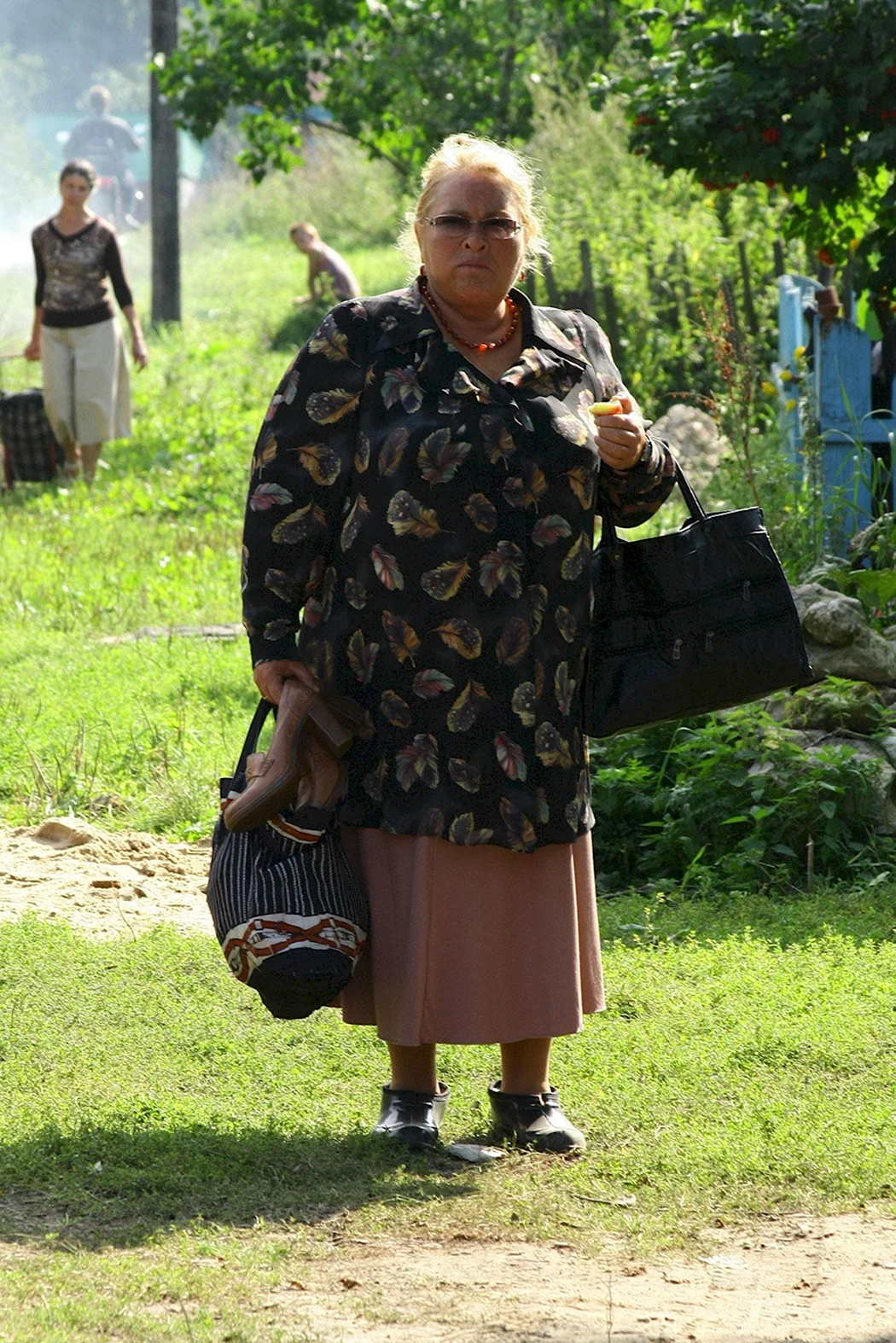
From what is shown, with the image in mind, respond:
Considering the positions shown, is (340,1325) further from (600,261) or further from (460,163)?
(600,261)

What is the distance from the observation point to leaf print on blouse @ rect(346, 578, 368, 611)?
142 inches

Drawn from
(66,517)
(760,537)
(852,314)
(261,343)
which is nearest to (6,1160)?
(760,537)

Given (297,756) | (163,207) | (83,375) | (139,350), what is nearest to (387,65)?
(163,207)

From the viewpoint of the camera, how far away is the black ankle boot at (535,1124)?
12.3 ft

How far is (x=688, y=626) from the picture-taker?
3.75m

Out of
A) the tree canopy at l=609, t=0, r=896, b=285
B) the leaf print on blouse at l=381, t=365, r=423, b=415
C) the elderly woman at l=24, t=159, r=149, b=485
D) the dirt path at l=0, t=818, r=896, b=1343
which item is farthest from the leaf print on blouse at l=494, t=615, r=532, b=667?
the elderly woman at l=24, t=159, r=149, b=485

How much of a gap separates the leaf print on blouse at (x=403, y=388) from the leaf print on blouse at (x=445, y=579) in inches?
11.5

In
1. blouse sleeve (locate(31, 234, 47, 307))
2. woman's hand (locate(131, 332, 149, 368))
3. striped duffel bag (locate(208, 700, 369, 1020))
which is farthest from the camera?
woman's hand (locate(131, 332, 149, 368))

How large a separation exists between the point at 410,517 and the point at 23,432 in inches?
388

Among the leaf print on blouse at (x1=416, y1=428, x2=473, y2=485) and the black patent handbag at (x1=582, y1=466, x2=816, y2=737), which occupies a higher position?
the leaf print on blouse at (x1=416, y1=428, x2=473, y2=485)

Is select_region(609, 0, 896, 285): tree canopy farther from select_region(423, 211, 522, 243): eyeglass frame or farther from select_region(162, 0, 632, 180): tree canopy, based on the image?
select_region(162, 0, 632, 180): tree canopy

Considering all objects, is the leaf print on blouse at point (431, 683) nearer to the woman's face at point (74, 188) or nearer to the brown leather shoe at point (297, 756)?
the brown leather shoe at point (297, 756)

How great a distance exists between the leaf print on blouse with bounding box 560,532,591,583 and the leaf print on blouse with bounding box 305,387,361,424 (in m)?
0.50

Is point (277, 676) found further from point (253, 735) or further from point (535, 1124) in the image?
point (535, 1124)
